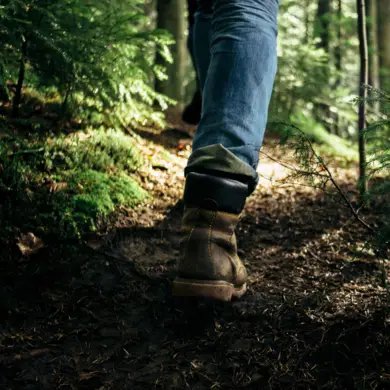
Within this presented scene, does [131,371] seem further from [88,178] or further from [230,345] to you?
[88,178]

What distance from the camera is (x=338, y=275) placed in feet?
6.96

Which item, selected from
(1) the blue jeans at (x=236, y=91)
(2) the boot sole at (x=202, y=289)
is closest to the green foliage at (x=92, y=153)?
(1) the blue jeans at (x=236, y=91)

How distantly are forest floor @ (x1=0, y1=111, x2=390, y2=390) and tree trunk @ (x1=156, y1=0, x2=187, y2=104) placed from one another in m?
4.39

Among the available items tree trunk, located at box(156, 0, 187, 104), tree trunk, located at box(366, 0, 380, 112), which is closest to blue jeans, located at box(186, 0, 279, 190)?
tree trunk, located at box(156, 0, 187, 104)

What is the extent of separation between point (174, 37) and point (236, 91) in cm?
541

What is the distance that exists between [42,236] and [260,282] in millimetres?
1142

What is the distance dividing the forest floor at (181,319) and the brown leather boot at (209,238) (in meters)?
0.10

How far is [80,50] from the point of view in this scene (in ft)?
9.45

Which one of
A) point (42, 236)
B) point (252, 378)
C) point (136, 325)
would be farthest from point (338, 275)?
point (42, 236)

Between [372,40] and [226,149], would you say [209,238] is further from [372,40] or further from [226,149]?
[372,40]

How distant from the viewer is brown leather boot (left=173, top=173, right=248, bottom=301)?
162 centimetres

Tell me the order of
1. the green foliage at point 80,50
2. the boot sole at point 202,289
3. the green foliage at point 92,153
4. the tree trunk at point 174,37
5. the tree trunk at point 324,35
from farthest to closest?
the tree trunk at point 324,35
the tree trunk at point 174,37
the green foliage at point 92,153
the green foliage at point 80,50
the boot sole at point 202,289

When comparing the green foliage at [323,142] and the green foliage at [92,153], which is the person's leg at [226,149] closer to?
the green foliage at [92,153]

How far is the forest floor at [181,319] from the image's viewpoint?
56.6 inches
